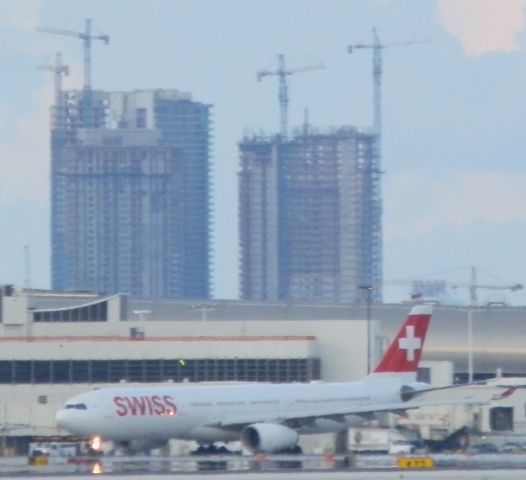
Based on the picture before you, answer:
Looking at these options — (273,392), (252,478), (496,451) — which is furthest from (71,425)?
(252,478)

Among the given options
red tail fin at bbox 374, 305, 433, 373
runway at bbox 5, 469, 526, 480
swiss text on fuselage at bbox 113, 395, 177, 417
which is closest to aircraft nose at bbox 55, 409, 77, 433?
swiss text on fuselage at bbox 113, 395, 177, 417

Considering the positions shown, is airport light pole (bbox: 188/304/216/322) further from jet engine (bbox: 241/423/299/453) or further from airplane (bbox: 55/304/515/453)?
jet engine (bbox: 241/423/299/453)

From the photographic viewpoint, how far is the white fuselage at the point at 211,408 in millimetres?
83562

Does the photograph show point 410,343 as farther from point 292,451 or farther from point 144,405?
point 144,405

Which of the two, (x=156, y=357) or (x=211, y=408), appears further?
(x=156, y=357)

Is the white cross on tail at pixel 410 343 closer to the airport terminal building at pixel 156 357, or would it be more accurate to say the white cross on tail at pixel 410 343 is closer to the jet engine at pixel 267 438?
the airport terminal building at pixel 156 357

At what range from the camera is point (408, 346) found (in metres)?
95.6

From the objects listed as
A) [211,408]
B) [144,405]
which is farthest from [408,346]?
[144,405]

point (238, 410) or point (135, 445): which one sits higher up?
point (238, 410)

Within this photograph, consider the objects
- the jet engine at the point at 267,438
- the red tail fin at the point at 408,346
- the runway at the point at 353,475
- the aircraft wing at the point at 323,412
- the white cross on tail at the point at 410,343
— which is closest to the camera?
the runway at the point at 353,475

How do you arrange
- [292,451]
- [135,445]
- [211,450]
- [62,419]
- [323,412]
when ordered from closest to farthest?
1. [62,419]
2. [135,445]
3. [292,451]
4. [211,450]
5. [323,412]

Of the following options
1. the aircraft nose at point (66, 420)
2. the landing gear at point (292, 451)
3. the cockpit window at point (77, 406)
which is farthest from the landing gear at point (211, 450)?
the aircraft nose at point (66, 420)

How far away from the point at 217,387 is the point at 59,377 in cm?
2101

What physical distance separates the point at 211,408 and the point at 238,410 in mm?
1499
